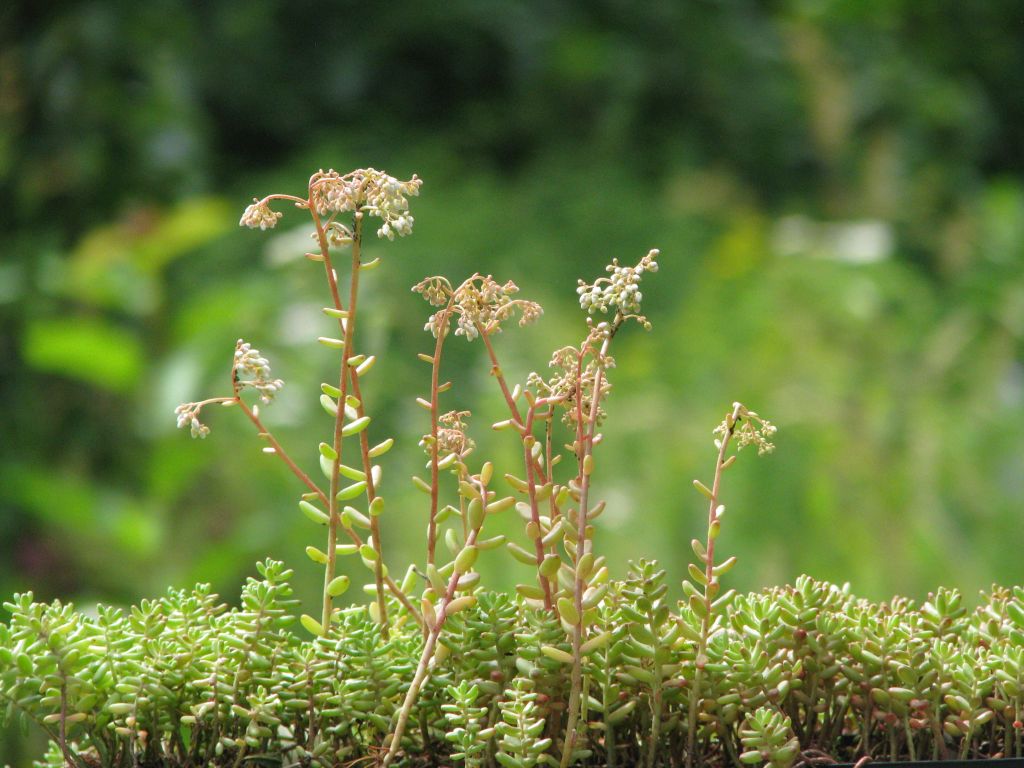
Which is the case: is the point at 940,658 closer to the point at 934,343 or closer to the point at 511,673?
the point at 511,673

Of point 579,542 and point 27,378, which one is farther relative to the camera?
point 27,378

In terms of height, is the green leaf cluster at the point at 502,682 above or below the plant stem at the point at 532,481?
below

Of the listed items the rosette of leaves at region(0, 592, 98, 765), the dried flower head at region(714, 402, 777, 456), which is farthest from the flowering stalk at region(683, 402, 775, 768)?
the rosette of leaves at region(0, 592, 98, 765)

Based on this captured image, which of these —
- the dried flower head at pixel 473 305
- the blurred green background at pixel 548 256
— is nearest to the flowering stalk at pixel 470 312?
the dried flower head at pixel 473 305

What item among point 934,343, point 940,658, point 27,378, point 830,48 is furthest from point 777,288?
point 940,658

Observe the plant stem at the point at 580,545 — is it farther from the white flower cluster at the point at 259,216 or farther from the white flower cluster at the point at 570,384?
the white flower cluster at the point at 259,216

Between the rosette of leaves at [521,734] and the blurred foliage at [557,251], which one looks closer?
the rosette of leaves at [521,734]

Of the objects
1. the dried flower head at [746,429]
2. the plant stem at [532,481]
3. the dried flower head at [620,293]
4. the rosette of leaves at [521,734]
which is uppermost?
the dried flower head at [620,293]

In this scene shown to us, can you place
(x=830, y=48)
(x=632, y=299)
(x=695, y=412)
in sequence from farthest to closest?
1. (x=830, y=48)
2. (x=695, y=412)
3. (x=632, y=299)
